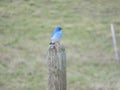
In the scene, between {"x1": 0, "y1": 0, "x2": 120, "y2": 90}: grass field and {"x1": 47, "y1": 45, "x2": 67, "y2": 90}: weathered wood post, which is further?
{"x1": 0, "y1": 0, "x2": 120, "y2": 90}: grass field

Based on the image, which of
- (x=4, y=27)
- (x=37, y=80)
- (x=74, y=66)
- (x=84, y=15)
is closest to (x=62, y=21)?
(x=84, y=15)

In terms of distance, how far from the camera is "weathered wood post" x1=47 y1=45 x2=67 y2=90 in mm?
2822

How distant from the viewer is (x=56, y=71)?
2.83 m

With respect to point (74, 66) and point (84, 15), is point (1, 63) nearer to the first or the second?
point (74, 66)

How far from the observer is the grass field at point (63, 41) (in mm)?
10680

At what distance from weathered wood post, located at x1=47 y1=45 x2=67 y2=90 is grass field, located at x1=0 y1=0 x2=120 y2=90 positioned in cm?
541

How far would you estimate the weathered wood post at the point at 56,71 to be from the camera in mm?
2822

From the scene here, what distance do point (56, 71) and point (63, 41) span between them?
43.0ft

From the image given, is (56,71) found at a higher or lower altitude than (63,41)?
lower

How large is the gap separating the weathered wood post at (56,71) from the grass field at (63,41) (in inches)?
213

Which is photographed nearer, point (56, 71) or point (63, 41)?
point (56, 71)

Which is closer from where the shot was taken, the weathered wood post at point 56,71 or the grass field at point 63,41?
the weathered wood post at point 56,71

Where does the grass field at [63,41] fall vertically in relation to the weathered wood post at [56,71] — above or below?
above

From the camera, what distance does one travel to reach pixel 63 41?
15945mm
